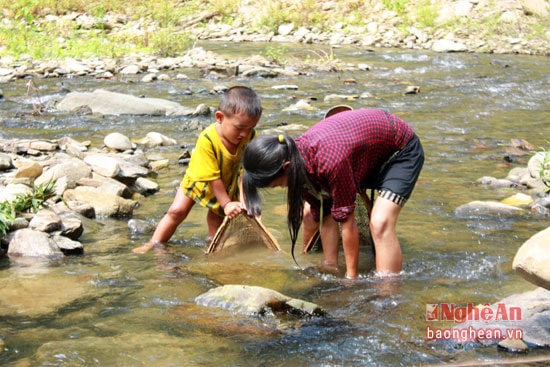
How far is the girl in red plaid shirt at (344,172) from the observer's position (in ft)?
10.9

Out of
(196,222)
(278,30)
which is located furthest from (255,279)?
(278,30)

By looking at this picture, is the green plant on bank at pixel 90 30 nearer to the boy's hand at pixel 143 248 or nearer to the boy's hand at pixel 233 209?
the boy's hand at pixel 143 248

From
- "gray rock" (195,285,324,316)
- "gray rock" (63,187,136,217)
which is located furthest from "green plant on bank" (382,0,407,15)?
"gray rock" (195,285,324,316)

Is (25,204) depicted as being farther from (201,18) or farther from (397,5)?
(201,18)

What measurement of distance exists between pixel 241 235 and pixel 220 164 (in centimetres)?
45

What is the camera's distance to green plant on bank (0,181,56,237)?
4215 millimetres

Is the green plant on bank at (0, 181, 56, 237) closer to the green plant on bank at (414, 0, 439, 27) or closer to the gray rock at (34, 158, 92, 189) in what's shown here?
the gray rock at (34, 158, 92, 189)

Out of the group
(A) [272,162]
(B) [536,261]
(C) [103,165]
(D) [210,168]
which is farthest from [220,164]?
(B) [536,261]

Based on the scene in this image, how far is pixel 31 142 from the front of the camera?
6805mm

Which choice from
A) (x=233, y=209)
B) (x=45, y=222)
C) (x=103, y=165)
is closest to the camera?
(x=233, y=209)

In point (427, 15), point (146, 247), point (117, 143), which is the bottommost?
point (146, 247)

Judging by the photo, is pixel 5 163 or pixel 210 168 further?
pixel 5 163

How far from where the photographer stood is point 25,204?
4.61 meters

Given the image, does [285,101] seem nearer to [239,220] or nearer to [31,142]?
[31,142]
